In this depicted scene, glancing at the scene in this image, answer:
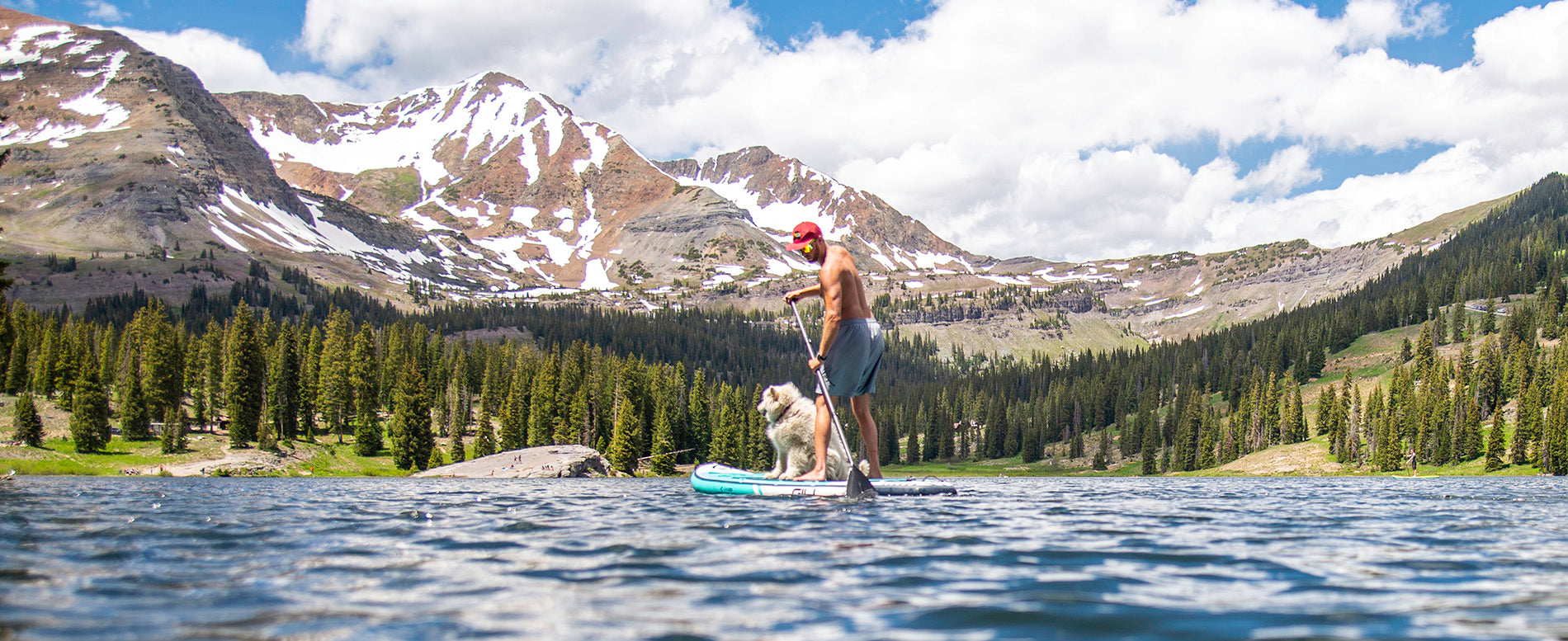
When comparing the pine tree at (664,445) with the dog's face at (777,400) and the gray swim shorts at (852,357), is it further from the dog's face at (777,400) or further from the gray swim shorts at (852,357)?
the gray swim shorts at (852,357)

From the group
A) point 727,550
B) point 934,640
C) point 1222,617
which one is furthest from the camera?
point 727,550

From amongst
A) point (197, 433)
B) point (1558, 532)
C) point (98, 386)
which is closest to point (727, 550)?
point (1558, 532)

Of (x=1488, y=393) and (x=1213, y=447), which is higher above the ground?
(x=1488, y=393)

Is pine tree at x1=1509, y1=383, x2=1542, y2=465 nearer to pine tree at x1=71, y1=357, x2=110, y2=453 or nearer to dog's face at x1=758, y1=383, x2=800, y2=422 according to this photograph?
dog's face at x1=758, y1=383, x2=800, y2=422

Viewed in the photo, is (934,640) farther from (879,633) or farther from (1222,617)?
(1222,617)

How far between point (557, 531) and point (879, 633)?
300 inches

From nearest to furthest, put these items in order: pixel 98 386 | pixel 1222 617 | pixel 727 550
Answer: pixel 1222 617 → pixel 727 550 → pixel 98 386

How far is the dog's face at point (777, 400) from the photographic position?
19.5m

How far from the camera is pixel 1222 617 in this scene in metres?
6.10

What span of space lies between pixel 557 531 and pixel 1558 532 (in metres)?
14.1

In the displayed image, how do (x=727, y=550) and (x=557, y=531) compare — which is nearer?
(x=727, y=550)

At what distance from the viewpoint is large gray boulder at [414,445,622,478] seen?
82.4 m

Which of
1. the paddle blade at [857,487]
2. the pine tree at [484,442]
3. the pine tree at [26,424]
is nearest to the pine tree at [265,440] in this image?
the pine tree at [26,424]

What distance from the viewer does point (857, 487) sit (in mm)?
16859
